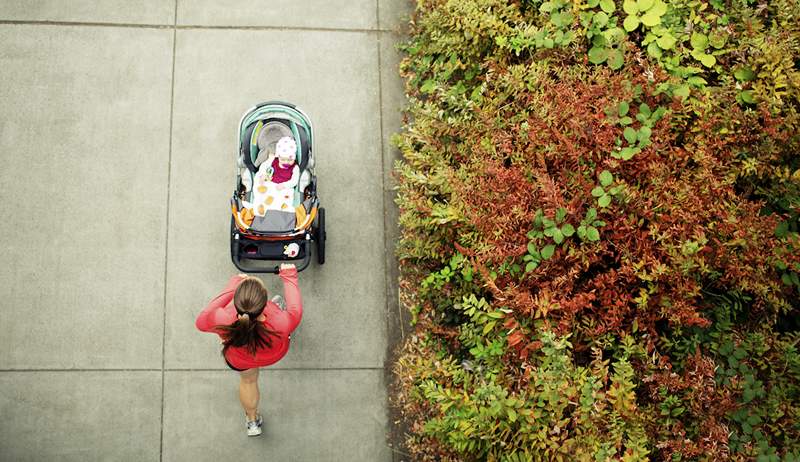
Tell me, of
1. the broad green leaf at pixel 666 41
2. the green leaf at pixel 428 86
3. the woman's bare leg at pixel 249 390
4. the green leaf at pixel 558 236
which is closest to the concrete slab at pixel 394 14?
the green leaf at pixel 428 86

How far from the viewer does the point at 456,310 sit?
5594 mm

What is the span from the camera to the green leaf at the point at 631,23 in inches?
200

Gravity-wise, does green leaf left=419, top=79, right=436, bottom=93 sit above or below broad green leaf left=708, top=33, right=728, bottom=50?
above

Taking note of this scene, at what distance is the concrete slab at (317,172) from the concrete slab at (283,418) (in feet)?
0.50

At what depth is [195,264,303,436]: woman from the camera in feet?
13.8

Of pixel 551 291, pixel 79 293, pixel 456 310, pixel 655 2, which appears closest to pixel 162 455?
pixel 79 293

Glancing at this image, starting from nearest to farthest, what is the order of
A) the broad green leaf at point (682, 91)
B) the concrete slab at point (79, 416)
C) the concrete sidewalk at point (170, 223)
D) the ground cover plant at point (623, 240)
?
the ground cover plant at point (623, 240)
the broad green leaf at point (682, 91)
the concrete slab at point (79, 416)
the concrete sidewalk at point (170, 223)

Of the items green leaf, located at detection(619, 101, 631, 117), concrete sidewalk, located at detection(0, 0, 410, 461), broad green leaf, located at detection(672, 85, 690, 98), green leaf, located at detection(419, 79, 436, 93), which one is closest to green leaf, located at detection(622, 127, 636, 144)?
green leaf, located at detection(619, 101, 631, 117)

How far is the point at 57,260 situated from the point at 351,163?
253cm

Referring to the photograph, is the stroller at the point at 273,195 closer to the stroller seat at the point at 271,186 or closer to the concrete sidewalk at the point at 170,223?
the stroller seat at the point at 271,186

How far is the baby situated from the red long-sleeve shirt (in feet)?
2.13

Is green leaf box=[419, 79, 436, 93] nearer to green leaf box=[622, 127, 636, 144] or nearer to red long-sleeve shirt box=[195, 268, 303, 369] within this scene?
green leaf box=[622, 127, 636, 144]

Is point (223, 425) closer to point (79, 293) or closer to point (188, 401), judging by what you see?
point (188, 401)

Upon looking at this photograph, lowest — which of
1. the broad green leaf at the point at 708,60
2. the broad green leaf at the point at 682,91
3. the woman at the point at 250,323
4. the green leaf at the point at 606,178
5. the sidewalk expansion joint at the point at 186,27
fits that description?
the woman at the point at 250,323
